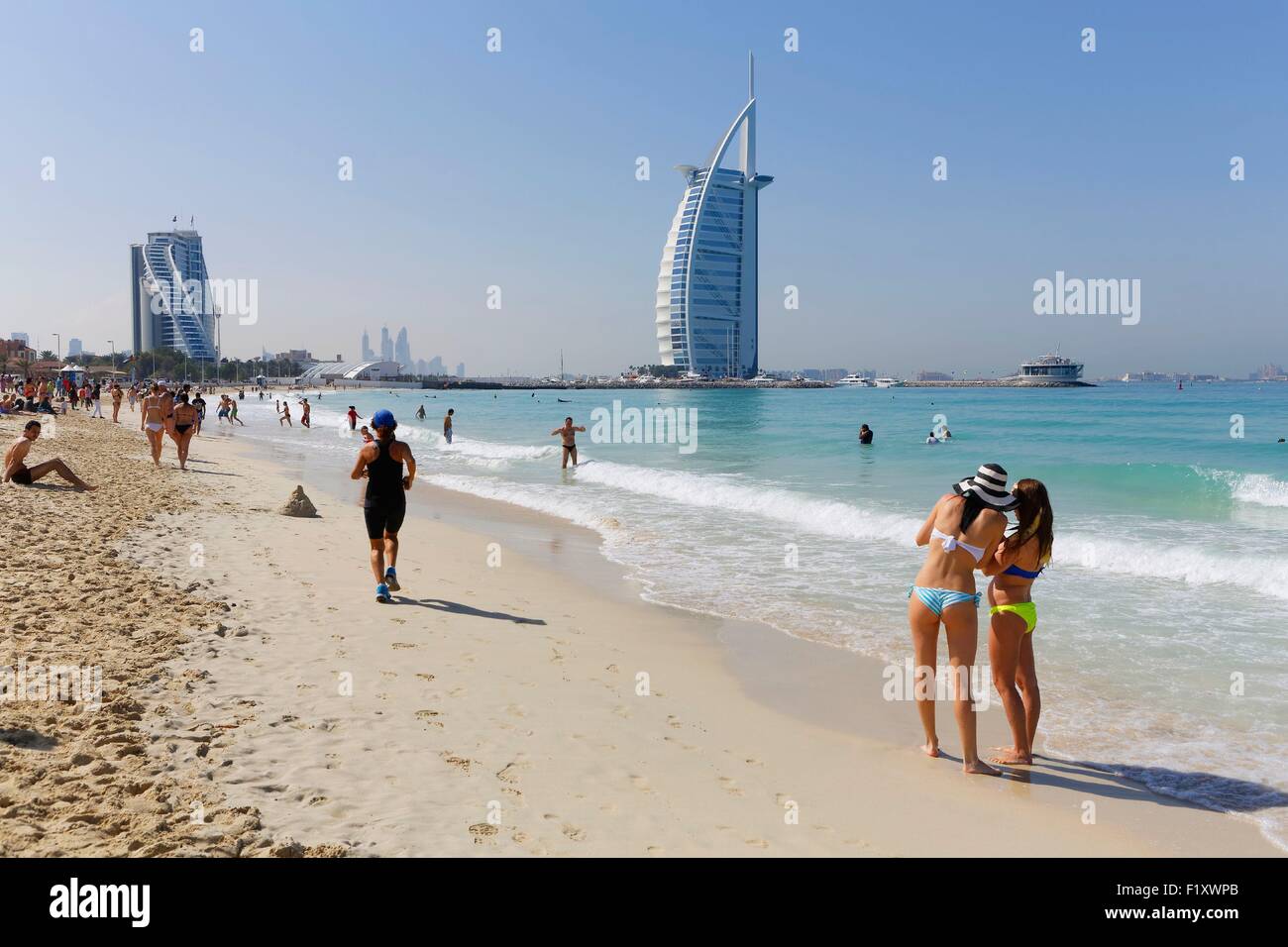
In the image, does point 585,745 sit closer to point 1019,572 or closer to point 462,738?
point 462,738

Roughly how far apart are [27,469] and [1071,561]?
15054mm

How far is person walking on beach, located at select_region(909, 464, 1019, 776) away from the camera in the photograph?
416 centimetres

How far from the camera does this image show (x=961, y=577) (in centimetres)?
424

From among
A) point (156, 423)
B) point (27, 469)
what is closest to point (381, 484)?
point (27, 469)

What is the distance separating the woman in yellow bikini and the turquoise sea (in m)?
0.52

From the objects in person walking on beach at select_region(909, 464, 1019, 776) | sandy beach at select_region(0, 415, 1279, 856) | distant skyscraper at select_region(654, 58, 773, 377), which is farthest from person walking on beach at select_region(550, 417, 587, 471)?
distant skyscraper at select_region(654, 58, 773, 377)

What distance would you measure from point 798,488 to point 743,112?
Answer: 154139 millimetres

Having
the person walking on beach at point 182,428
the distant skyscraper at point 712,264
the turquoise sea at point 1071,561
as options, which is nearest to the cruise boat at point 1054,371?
the distant skyscraper at point 712,264

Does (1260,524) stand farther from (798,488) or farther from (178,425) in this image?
(178,425)

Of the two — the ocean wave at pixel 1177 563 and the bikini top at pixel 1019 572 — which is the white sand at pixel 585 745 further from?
the ocean wave at pixel 1177 563

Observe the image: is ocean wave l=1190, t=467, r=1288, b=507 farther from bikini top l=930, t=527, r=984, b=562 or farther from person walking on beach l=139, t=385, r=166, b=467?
person walking on beach l=139, t=385, r=166, b=467

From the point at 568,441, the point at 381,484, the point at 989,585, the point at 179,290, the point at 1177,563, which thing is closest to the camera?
the point at 989,585

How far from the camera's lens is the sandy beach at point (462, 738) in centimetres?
327

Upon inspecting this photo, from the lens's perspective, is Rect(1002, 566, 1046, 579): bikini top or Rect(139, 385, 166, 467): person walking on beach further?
Rect(139, 385, 166, 467): person walking on beach
